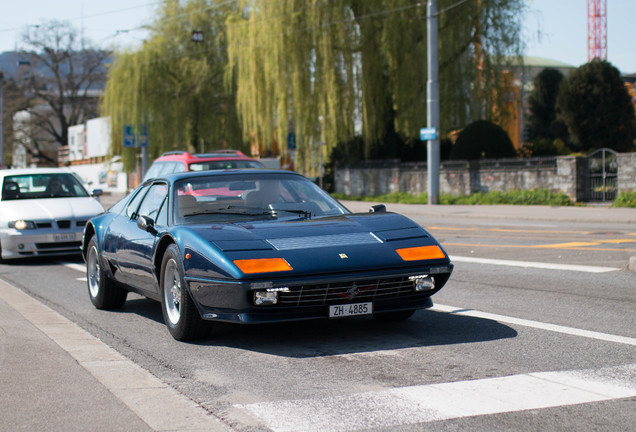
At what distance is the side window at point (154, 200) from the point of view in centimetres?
809

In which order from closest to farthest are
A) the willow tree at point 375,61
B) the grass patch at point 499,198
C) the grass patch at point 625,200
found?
the grass patch at point 625,200 < the grass patch at point 499,198 < the willow tree at point 375,61

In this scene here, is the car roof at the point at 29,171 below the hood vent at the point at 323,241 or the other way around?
the other way around

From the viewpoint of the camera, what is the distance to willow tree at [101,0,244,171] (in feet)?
151

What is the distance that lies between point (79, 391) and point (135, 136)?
4168 centimetres

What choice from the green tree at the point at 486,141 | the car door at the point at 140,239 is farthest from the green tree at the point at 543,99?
the car door at the point at 140,239

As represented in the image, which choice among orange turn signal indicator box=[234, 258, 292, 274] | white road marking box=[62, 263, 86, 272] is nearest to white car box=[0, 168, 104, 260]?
white road marking box=[62, 263, 86, 272]

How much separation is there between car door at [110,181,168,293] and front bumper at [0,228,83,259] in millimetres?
5893

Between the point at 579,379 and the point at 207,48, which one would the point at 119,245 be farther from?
the point at 207,48

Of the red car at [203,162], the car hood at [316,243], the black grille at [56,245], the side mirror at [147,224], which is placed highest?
the red car at [203,162]

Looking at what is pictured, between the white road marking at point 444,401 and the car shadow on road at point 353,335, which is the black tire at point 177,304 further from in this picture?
the white road marking at point 444,401

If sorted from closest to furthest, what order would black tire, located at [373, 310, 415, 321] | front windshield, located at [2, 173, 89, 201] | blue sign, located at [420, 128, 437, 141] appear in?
1. black tire, located at [373, 310, 415, 321]
2. front windshield, located at [2, 173, 89, 201]
3. blue sign, located at [420, 128, 437, 141]

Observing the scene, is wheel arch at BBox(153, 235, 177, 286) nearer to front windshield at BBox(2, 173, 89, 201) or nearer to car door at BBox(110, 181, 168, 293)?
car door at BBox(110, 181, 168, 293)

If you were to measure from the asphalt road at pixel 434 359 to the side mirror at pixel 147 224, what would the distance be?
894 mm

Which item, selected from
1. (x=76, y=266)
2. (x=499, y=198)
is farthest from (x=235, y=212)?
(x=499, y=198)
